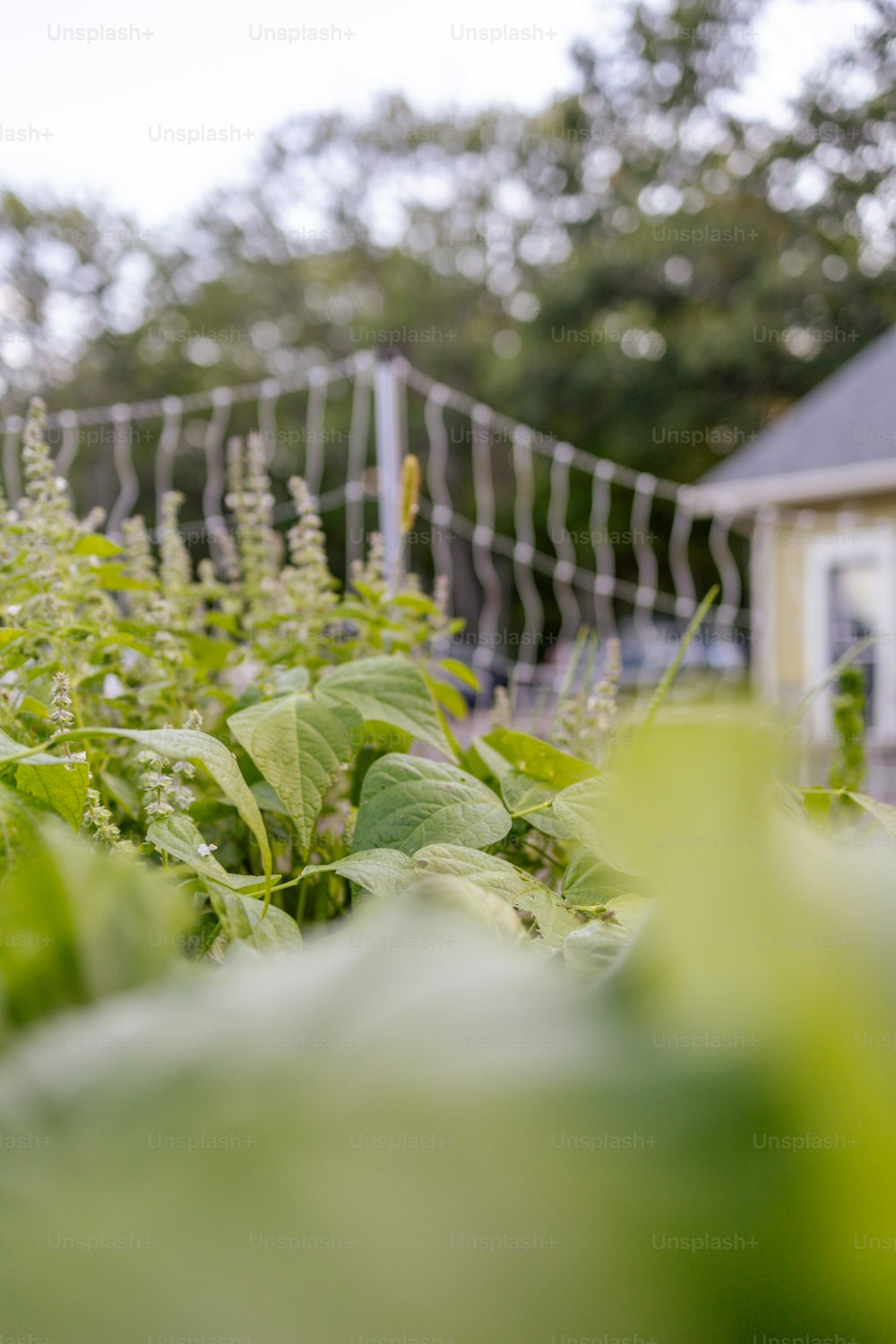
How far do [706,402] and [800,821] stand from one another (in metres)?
23.5

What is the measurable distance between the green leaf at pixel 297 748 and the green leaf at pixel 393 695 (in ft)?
0.16

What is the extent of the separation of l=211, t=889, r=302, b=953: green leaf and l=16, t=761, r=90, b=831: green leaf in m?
0.08

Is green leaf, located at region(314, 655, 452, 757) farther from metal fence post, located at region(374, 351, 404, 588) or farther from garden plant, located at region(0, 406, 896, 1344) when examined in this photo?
metal fence post, located at region(374, 351, 404, 588)

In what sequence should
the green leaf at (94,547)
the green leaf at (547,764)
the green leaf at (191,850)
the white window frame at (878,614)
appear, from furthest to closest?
the white window frame at (878,614)
the green leaf at (94,547)
the green leaf at (547,764)
the green leaf at (191,850)

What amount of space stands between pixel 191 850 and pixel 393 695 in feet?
0.75

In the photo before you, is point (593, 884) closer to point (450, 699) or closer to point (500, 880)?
point (500, 880)

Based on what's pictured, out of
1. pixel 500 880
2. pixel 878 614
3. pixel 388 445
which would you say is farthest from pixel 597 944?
pixel 878 614

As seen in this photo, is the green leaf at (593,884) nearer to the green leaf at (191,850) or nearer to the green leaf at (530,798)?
the green leaf at (530,798)

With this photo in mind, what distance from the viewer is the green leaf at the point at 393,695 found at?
670 millimetres

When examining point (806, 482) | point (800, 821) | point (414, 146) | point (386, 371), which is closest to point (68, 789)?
point (800, 821)

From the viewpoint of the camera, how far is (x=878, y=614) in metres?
10.1

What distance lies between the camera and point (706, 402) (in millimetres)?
22500

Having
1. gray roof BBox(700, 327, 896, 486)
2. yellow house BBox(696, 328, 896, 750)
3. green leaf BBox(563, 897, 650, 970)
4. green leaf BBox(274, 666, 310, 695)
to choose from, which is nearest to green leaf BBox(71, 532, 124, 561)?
green leaf BBox(274, 666, 310, 695)

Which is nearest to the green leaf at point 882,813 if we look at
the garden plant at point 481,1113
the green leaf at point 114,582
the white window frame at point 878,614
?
the garden plant at point 481,1113
